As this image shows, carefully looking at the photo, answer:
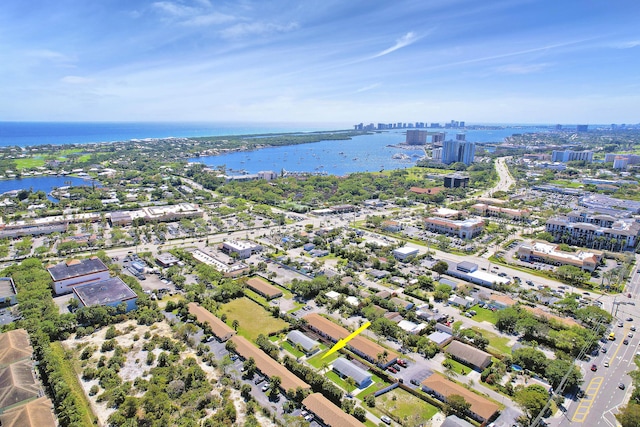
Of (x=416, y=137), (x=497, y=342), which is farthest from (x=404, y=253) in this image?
(x=416, y=137)

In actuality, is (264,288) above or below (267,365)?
below

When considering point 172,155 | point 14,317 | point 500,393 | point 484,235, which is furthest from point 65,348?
point 172,155

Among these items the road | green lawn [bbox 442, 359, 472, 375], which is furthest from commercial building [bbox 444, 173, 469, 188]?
green lawn [bbox 442, 359, 472, 375]

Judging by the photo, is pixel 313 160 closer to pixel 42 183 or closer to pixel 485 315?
pixel 42 183

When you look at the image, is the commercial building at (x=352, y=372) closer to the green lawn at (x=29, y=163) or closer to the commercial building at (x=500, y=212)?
the commercial building at (x=500, y=212)

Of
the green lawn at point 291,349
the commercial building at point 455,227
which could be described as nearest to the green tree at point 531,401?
the green lawn at point 291,349

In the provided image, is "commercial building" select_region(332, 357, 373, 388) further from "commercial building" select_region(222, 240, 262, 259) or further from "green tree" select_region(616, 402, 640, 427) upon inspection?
"commercial building" select_region(222, 240, 262, 259)

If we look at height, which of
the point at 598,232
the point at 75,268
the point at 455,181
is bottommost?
the point at 598,232
